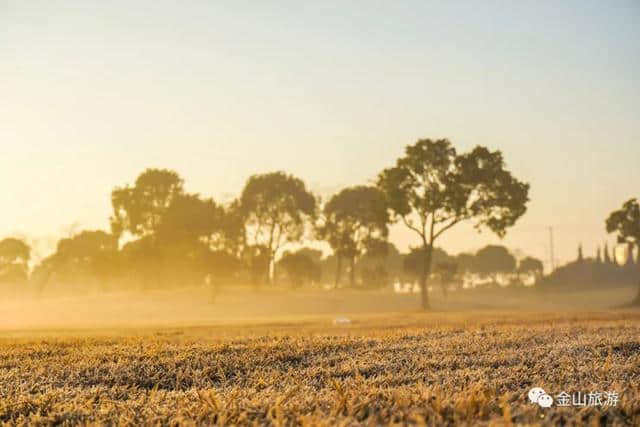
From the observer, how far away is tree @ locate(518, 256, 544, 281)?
608 feet

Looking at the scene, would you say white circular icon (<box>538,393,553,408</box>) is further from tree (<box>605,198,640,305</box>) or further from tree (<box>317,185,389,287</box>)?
tree (<box>317,185,389,287</box>)

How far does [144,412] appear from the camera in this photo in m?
3.44

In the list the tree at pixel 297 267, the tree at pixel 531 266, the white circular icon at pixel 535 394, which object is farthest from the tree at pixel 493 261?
the white circular icon at pixel 535 394

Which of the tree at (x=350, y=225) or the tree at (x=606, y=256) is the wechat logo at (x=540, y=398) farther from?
the tree at (x=606, y=256)

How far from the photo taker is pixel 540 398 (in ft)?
10.8

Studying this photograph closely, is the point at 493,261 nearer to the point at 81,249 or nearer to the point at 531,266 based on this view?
the point at 531,266

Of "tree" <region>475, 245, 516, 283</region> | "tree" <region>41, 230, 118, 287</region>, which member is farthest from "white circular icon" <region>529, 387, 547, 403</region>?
"tree" <region>475, 245, 516, 283</region>

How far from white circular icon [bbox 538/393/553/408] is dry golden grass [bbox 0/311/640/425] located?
2.6 inches

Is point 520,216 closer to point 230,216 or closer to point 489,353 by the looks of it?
point 230,216

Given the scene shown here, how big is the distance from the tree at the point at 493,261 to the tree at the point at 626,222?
98658mm

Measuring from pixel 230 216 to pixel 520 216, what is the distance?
161 feet

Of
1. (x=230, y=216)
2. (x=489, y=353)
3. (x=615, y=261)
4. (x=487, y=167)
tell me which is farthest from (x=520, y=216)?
(x=615, y=261)

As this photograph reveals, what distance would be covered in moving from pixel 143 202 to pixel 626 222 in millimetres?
71270

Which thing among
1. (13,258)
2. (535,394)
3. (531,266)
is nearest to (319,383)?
(535,394)
